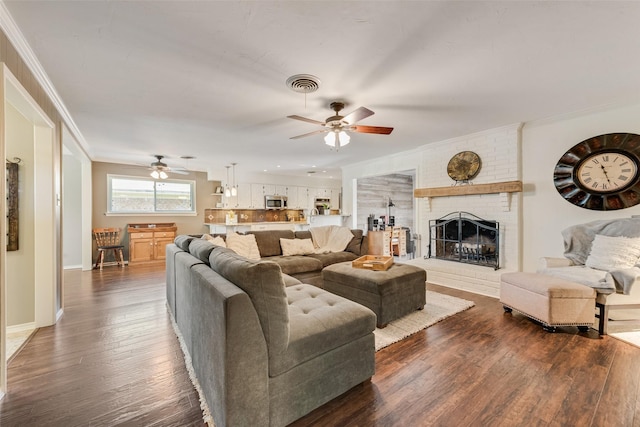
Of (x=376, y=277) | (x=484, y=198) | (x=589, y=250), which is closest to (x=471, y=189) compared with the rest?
(x=484, y=198)

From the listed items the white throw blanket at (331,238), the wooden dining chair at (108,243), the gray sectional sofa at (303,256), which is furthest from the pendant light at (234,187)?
the white throw blanket at (331,238)

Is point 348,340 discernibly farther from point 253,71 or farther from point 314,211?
point 314,211

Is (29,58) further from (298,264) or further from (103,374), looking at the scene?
(298,264)

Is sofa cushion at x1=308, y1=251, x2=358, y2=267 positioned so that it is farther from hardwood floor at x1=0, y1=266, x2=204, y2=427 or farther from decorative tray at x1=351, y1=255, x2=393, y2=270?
hardwood floor at x1=0, y1=266, x2=204, y2=427

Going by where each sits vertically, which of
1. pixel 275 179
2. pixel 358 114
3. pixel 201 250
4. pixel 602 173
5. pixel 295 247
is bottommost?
pixel 295 247

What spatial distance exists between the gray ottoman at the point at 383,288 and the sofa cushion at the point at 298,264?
64 cm

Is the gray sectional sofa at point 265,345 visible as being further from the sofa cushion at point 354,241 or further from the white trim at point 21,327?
the sofa cushion at point 354,241

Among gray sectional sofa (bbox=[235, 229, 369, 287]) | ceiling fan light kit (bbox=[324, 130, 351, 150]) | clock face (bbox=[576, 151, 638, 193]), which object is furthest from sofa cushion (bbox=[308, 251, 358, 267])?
clock face (bbox=[576, 151, 638, 193])

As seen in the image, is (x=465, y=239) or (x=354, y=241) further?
(x=354, y=241)

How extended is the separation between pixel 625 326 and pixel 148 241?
826cm

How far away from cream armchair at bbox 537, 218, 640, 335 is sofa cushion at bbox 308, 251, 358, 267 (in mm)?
2529

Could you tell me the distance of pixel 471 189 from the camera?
430 cm

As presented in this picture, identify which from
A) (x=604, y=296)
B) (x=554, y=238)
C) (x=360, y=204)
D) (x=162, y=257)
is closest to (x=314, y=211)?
(x=360, y=204)

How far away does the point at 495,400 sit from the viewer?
5.58 feet
